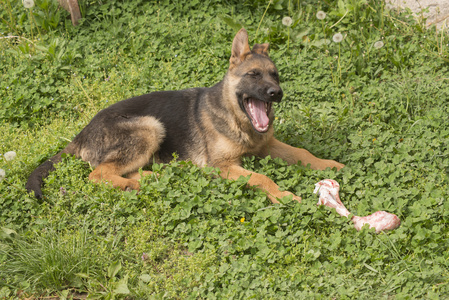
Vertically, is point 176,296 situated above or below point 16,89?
below

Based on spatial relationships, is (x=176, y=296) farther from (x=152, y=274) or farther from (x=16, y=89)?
(x=16, y=89)

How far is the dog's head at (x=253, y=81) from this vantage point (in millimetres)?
5070

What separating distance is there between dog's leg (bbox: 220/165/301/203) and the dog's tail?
1959 millimetres

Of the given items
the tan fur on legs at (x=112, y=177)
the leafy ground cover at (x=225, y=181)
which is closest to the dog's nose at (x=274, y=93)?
the leafy ground cover at (x=225, y=181)

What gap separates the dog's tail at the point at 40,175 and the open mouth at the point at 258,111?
2.24m

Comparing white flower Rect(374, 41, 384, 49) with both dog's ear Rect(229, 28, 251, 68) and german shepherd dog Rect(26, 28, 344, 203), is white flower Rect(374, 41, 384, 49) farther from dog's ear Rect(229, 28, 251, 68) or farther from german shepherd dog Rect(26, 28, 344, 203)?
dog's ear Rect(229, 28, 251, 68)

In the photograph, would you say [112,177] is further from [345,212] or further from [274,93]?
[345,212]

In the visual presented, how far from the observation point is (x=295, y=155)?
554 cm

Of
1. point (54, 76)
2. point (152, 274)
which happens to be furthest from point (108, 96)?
point (152, 274)

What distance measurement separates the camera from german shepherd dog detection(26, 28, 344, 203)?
5199mm

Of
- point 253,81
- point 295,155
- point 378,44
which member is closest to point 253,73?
point 253,81

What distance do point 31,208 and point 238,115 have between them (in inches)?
97.6

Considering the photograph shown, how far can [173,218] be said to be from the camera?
444 cm

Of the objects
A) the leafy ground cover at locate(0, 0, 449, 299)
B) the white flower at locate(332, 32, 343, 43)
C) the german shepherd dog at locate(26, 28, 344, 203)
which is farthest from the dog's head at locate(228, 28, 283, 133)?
the white flower at locate(332, 32, 343, 43)
